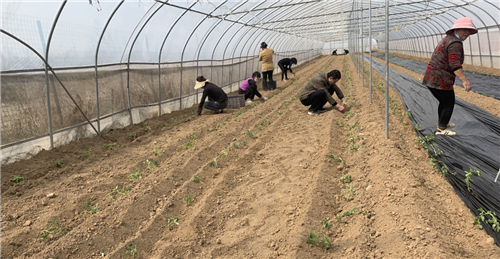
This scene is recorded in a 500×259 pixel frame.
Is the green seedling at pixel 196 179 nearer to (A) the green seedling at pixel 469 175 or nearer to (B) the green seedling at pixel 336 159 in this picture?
(B) the green seedling at pixel 336 159

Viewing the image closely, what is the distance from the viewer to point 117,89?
24.7 ft

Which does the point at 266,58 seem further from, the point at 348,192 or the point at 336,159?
the point at 348,192

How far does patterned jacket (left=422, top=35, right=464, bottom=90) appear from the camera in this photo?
14.7 ft

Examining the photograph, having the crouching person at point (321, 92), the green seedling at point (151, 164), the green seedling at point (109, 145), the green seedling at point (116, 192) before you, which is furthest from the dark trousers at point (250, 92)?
the green seedling at point (116, 192)

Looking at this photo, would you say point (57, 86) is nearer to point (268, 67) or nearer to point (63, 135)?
point (63, 135)

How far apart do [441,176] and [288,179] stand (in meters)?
1.67

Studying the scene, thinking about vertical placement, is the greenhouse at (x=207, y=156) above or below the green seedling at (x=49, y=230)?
above

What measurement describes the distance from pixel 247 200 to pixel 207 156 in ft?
5.43

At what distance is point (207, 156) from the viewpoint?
16.7 feet

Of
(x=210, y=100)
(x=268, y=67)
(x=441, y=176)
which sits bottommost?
(x=441, y=176)

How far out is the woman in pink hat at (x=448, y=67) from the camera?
447 cm

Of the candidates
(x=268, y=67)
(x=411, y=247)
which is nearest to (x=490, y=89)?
(x=268, y=67)

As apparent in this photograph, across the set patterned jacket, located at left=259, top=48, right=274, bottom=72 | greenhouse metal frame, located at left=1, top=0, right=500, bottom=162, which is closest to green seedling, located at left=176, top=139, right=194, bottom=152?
greenhouse metal frame, located at left=1, top=0, right=500, bottom=162

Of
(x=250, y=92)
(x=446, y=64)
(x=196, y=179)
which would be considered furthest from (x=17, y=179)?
(x=250, y=92)
